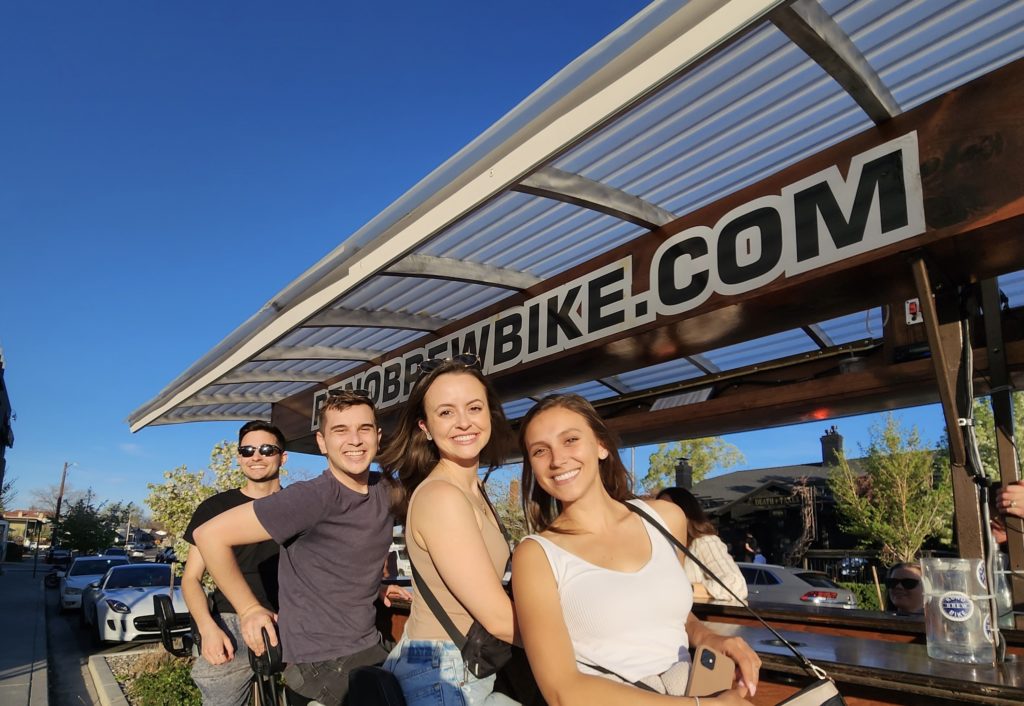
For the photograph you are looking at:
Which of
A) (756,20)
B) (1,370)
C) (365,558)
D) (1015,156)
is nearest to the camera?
(756,20)

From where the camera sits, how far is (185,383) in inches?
242

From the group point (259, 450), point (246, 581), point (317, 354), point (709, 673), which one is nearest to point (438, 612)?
point (709, 673)

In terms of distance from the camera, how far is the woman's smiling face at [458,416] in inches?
81.9

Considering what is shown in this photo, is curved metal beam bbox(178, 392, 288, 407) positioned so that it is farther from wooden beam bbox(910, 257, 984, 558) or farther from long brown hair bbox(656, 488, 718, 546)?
wooden beam bbox(910, 257, 984, 558)

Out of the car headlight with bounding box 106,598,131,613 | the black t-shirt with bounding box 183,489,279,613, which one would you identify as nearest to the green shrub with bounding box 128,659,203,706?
the black t-shirt with bounding box 183,489,279,613

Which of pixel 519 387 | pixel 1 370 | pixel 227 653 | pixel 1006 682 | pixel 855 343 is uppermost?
pixel 1 370

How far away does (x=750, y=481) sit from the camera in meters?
35.2

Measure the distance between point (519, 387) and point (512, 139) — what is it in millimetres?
2796

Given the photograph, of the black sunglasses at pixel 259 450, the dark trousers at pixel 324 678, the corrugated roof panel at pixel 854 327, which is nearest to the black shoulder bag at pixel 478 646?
the dark trousers at pixel 324 678

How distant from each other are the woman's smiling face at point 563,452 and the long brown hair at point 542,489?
34mm

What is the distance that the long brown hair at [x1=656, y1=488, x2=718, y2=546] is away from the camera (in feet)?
14.2

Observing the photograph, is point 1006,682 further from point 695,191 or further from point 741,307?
point 695,191

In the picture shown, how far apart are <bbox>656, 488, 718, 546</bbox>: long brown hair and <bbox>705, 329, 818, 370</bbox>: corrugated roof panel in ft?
5.41

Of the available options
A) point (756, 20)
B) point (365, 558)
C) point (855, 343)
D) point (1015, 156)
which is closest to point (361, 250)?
point (365, 558)
